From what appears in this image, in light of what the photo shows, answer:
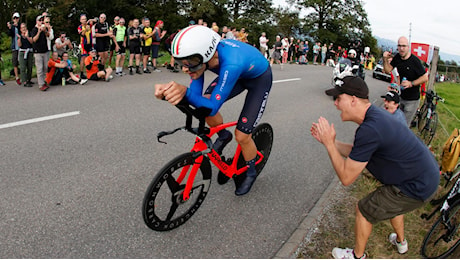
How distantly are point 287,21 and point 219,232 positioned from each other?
4372cm

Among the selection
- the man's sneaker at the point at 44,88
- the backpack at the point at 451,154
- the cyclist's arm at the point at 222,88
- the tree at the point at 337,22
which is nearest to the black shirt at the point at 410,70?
the backpack at the point at 451,154

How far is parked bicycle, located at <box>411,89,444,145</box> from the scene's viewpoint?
7.52 metres

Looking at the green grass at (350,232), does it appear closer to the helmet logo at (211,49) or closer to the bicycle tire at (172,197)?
the bicycle tire at (172,197)

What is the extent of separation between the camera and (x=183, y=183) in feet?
11.9

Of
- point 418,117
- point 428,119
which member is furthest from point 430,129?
point 418,117

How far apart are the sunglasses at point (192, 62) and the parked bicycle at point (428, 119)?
603cm

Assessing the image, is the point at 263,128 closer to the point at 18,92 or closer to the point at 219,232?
the point at 219,232

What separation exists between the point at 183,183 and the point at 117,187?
4.07ft

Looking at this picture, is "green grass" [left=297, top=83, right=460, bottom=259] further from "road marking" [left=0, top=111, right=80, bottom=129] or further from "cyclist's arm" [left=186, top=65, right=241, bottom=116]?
"road marking" [left=0, top=111, right=80, bottom=129]

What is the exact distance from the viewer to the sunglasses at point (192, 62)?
3.20 meters

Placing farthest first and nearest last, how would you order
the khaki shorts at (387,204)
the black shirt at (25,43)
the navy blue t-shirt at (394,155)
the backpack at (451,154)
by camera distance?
1. the black shirt at (25,43)
2. the backpack at (451,154)
3. the khaki shorts at (387,204)
4. the navy blue t-shirt at (394,155)

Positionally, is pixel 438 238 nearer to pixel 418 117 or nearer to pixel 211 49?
pixel 211 49

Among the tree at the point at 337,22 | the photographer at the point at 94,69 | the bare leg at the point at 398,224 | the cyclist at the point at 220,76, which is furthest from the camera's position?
the tree at the point at 337,22

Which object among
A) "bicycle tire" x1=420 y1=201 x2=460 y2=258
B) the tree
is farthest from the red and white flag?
the tree
